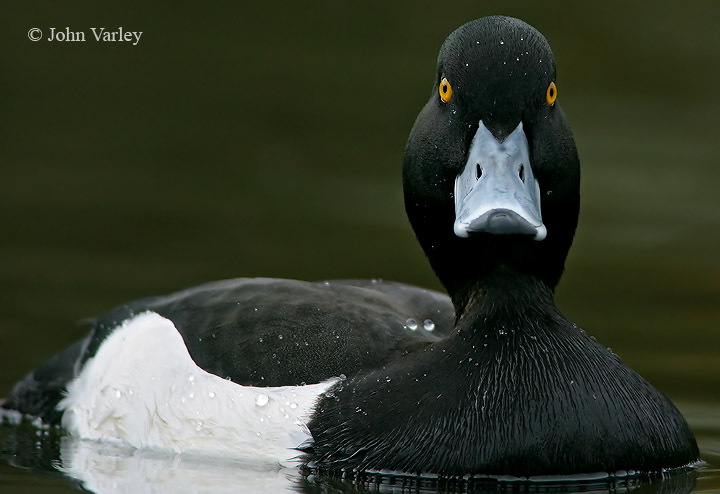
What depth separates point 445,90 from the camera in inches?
239

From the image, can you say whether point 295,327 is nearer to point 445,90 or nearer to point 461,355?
point 461,355

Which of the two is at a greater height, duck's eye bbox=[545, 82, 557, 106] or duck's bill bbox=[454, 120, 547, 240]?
duck's eye bbox=[545, 82, 557, 106]

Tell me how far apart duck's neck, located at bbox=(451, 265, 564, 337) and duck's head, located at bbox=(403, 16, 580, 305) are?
0.13 ft

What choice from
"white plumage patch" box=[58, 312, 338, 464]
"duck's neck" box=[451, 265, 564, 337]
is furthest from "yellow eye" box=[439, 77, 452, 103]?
"white plumage patch" box=[58, 312, 338, 464]

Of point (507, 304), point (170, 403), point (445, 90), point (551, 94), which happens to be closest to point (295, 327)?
point (170, 403)

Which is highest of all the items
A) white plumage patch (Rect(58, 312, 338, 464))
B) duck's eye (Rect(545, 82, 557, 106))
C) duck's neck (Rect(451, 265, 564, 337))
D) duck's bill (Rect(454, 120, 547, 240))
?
duck's eye (Rect(545, 82, 557, 106))

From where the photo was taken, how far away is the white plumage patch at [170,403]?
6.09m

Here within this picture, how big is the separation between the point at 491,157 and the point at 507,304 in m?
0.73

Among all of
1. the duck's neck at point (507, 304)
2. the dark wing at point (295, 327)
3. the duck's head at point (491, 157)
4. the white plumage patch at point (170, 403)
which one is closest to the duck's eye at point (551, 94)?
the duck's head at point (491, 157)

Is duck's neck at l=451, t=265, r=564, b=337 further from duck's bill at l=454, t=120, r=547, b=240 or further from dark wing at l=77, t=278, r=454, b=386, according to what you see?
duck's bill at l=454, t=120, r=547, b=240

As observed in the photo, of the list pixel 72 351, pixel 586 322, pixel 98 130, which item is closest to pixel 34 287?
pixel 72 351

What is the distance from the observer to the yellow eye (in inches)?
238

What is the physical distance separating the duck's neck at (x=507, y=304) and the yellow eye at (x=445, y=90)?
30.2 inches

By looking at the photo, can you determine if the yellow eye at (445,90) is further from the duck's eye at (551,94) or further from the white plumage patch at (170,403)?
the white plumage patch at (170,403)
